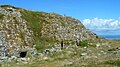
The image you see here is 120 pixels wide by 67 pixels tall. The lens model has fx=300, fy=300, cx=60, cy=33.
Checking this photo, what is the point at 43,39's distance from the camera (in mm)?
60250

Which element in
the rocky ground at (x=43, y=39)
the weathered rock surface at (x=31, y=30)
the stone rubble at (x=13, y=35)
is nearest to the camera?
the rocky ground at (x=43, y=39)

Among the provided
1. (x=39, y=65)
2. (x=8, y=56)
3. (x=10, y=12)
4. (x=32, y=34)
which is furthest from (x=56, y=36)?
(x=39, y=65)

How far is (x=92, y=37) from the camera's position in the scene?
73125 mm

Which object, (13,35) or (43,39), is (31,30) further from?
(13,35)

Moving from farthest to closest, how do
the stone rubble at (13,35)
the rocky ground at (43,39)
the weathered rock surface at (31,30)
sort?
the weathered rock surface at (31,30)
the stone rubble at (13,35)
the rocky ground at (43,39)

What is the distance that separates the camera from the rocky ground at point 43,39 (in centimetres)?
4756

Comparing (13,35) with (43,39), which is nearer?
(13,35)

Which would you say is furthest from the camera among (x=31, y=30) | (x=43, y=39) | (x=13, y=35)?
(x=31, y=30)

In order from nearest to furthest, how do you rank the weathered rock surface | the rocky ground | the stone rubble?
the rocky ground, the stone rubble, the weathered rock surface

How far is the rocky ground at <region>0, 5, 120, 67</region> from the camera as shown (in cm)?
4756

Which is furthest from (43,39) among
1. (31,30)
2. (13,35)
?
(13,35)

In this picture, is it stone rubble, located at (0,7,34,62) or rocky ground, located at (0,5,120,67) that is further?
stone rubble, located at (0,7,34,62)

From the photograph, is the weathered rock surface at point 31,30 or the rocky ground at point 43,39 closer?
the rocky ground at point 43,39

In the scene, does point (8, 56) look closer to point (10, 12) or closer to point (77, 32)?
point (10, 12)
